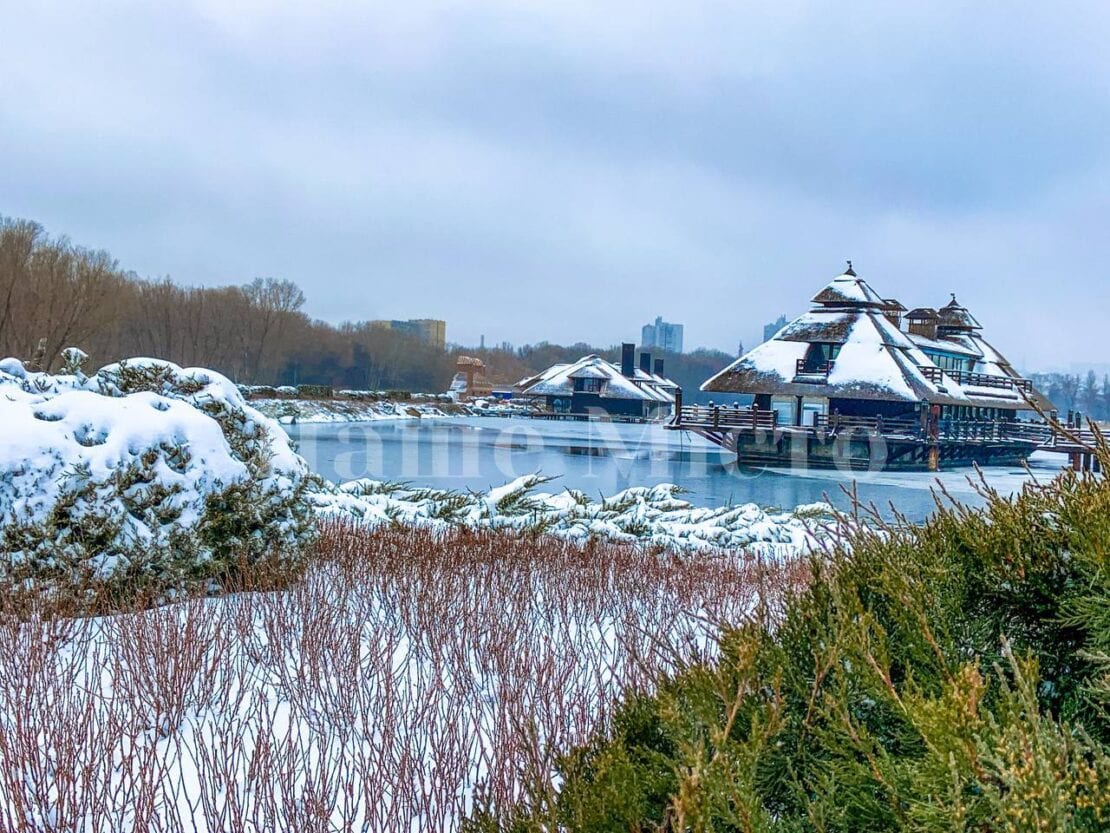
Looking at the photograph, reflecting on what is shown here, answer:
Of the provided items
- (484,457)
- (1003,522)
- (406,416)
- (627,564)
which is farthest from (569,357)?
(1003,522)

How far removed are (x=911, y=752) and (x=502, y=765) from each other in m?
1.50

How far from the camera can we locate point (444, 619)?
4520 mm

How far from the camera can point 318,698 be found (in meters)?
3.65

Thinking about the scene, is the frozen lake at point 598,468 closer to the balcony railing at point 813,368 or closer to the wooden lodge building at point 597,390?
the balcony railing at point 813,368

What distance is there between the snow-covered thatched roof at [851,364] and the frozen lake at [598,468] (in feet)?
9.84

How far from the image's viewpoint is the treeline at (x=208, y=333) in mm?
39969

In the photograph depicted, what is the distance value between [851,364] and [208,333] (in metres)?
49.0

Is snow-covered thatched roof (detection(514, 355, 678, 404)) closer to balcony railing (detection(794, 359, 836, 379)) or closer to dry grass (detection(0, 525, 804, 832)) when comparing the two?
balcony railing (detection(794, 359, 836, 379))

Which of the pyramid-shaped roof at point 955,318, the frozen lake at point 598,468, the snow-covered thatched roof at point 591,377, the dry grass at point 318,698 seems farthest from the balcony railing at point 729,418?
the dry grass at point 318,698

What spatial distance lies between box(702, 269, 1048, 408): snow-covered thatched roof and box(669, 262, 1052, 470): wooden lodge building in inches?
1.6

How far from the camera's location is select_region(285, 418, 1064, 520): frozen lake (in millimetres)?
21812

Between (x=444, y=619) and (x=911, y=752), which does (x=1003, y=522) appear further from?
(x=444, y=619)

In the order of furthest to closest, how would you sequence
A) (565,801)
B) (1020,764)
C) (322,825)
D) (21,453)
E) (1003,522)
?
(21,453) → (322,825) → (1003,522) → (565,801) → (1020,764)

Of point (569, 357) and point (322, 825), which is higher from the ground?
point (569, 357)
